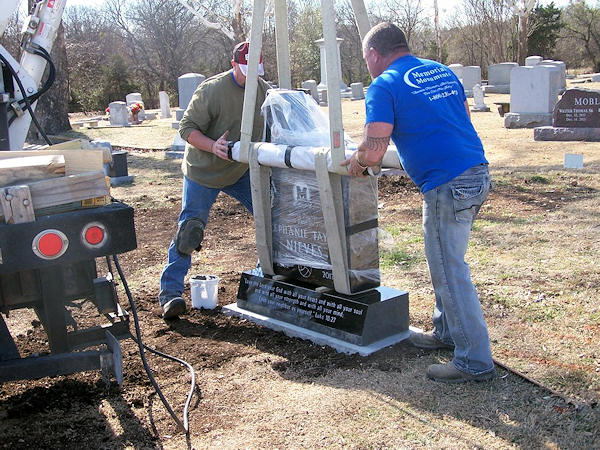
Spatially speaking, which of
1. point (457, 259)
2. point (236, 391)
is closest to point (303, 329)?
point (236, 391)

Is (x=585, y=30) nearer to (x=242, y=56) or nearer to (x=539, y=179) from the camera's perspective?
(x=539, y=179)

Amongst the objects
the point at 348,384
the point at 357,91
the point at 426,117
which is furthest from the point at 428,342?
the point at 357,91

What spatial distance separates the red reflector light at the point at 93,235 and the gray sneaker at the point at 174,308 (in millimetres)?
1817

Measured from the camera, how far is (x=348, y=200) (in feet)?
13.2

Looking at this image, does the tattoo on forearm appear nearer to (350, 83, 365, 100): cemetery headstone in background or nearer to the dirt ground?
the dirt ground

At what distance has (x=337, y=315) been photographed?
164 inches

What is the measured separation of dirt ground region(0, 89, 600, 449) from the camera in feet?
10.3

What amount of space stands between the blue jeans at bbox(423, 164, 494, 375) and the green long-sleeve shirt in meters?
1.86

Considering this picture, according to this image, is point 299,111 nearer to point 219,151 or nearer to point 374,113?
point 219,151

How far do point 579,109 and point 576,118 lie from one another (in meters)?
0.18

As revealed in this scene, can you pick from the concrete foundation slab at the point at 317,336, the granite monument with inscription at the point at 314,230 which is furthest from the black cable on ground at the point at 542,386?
the granite monument with inscription at the point at 314,230

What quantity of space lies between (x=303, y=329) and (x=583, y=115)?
1020 cm

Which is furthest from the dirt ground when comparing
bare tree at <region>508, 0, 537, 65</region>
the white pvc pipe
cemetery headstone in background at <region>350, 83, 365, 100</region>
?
bare tree at <region>508, 0, 537, 65</region>

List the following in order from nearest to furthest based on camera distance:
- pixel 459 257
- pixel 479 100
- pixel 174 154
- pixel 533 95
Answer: pixel 459 257 → pixel 174 154 → pixel 533 95 → pixel 479 100
